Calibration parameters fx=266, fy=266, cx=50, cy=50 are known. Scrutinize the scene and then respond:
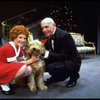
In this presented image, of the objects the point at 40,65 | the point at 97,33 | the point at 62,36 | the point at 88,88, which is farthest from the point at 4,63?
the point at 97,33

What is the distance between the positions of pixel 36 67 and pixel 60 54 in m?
0.48

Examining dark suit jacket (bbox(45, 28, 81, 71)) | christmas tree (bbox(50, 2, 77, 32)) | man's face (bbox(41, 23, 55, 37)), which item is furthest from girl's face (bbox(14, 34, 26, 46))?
christmas tree (bbox(50, 2, 77, 32))

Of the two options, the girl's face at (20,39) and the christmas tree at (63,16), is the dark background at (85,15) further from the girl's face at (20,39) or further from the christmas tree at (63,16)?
the girl's face at (20,39)

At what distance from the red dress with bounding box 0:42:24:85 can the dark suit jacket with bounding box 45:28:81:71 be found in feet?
2.05

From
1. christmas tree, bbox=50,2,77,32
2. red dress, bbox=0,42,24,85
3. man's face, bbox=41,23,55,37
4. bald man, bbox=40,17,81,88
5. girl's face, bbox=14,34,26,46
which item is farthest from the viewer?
christmas tree, bbox=50,2,77,32

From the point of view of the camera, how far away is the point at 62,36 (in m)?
4.44

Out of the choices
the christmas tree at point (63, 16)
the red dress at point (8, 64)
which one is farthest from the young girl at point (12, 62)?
the christmas tree at point (63, 16)

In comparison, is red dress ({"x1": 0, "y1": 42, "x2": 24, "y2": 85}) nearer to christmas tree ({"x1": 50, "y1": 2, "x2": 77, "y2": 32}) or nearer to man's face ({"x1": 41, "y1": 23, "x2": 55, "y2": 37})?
man's face ({"x1": 41, "y1": 23, "x2": 55, "y2": 37})

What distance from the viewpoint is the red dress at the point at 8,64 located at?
13.3ft

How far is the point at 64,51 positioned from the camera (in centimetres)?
444

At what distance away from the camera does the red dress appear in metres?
4.04

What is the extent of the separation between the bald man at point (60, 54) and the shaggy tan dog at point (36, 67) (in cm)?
17

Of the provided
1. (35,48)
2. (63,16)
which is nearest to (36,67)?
(35,48)

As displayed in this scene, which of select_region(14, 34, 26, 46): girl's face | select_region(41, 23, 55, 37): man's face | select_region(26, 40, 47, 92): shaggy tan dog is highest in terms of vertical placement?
select_region(41, 23, 55, 37): man's face
